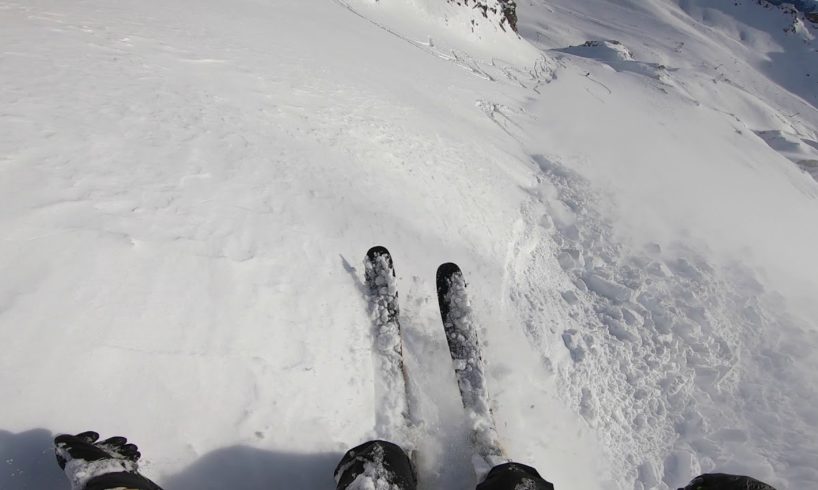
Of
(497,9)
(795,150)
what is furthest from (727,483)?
(497,9)

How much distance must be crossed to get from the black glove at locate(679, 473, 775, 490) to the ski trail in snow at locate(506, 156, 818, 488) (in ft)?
2.81

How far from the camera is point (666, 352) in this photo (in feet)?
12.1

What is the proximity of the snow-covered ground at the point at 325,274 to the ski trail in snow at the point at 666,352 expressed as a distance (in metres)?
0.02

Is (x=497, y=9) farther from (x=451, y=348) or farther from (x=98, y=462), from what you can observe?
(x=98, y=462)

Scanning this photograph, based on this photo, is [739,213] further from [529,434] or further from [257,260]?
[257,260]

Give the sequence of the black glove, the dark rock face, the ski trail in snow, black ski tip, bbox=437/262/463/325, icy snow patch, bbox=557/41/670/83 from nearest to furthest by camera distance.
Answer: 1. the black glove
2. the ski trail in snow
3. black ski tip, bbox=437/262/463/325
4. the dark rock face
5. icy snow patch, bbox=557/41/670/83

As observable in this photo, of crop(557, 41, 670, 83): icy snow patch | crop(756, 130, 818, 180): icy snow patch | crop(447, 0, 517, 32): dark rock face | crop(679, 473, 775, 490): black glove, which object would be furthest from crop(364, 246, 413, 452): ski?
crop(557, 41, 670, 83): icy snow patch

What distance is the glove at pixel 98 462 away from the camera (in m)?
1.62

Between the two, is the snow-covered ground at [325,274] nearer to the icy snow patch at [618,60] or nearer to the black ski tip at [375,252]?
the black ski tip at [375,252]

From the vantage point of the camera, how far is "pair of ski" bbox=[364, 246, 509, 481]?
2527mm

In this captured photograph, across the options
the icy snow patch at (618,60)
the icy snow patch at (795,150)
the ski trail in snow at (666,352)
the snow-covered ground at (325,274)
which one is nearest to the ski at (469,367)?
the snow-covered ground at (325,274)

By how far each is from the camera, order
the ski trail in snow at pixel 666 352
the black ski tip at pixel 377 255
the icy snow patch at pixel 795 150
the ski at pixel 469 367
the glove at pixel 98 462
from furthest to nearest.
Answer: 1. the icy snow patch at pixel 795 150
2. the black ski tip at pixel 377 255
3. the ski trail in snow at pixel 666 352
4. the ski at pixel 469 367
5. the glove at pixel 98 462

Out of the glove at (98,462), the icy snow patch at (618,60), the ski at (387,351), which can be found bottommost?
the ski at (387,351)

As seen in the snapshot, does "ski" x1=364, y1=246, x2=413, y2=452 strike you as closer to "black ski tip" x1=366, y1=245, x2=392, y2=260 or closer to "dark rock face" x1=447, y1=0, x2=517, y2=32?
"black ski tip" x1=366, y1=245, x2=392, y2=260
